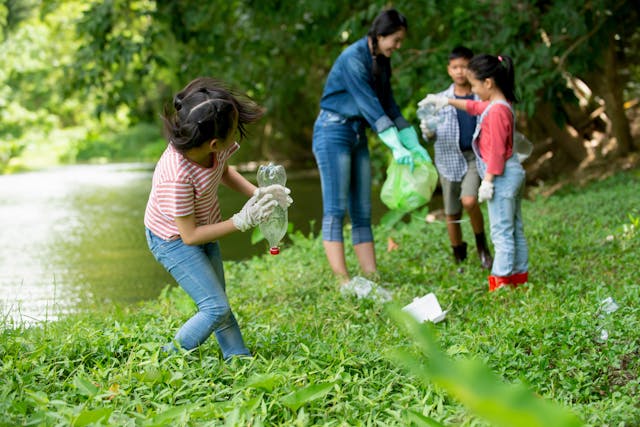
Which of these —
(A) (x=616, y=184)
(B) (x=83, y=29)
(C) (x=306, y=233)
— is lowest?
(C) (x=306, y=233)

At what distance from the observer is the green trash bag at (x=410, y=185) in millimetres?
4828

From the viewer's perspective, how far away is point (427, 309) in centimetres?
406

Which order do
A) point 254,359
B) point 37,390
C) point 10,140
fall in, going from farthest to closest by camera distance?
point 10,140, point 254,359, point 37,390

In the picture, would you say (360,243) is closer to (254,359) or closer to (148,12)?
(254,359)

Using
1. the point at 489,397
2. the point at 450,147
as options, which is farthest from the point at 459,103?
the point at 489,397

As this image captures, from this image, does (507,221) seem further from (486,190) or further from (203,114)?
(203,114)

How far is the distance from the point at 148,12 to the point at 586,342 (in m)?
7.44

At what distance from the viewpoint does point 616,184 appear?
27.8 feet

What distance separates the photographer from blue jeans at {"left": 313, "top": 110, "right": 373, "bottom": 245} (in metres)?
4.87

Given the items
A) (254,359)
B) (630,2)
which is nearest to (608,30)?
(630,2)

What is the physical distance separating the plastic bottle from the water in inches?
45.4

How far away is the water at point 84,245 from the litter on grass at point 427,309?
1.91 metres

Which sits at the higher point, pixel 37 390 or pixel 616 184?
pixel 37 390

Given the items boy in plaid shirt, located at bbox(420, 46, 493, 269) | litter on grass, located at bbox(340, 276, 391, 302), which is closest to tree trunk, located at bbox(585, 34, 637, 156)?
boy in plaid shirt, located at bbox(420, 46, 493, 269)
